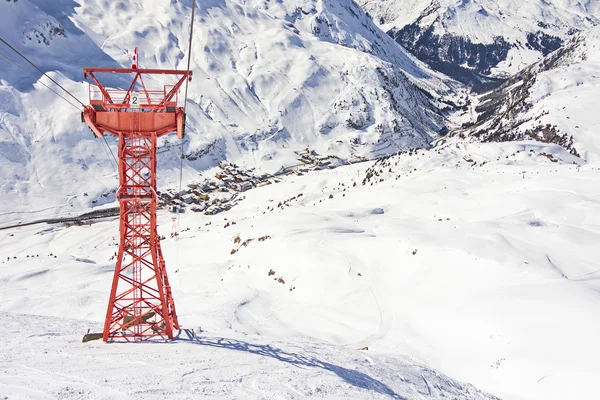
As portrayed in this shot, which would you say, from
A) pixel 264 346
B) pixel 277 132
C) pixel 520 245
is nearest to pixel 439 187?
pixel 520 245

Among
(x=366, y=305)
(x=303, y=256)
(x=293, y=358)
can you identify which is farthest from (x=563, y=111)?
(x=293, y=358)

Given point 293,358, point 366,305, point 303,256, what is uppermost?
point 293,358

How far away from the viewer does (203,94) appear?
106 m

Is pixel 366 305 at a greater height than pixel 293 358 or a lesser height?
lesser

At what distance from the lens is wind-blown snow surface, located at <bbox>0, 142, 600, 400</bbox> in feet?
34.3

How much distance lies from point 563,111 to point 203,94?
78.5 m

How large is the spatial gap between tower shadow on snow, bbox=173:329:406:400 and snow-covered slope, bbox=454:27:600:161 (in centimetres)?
6864

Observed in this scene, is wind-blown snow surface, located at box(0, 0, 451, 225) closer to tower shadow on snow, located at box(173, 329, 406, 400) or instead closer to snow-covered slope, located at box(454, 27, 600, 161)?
snow-covered slope, located at box(454, 27, 600, 161)

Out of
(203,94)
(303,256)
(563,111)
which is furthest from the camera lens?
(203,94)

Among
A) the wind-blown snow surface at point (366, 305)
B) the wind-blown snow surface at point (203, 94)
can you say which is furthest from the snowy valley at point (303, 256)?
the wind-blown snow surface at point (203, 94)

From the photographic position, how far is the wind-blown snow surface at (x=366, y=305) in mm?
10453

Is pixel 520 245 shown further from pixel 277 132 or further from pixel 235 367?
pixel 277 132

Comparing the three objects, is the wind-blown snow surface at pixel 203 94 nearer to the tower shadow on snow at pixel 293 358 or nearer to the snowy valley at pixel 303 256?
the snowy valley at pixel 303 256

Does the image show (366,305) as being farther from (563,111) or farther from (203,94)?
(203,94)
